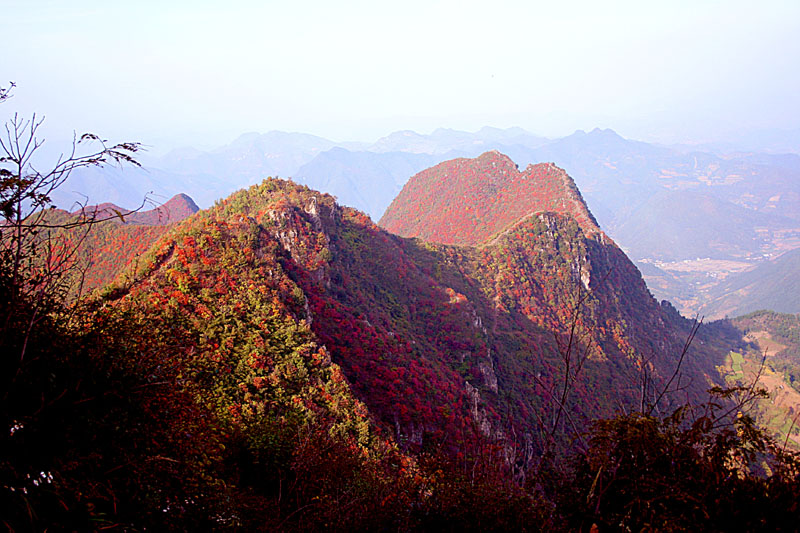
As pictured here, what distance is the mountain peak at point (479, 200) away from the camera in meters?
83.6

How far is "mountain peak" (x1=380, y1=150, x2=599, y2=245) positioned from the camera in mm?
83625

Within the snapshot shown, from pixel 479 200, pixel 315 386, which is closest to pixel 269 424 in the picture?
pixel 315 386

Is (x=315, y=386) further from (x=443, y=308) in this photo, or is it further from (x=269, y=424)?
(x=443, y=308)

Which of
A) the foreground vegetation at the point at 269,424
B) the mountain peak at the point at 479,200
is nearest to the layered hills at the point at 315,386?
the foreground vegetation at the point at 269,424

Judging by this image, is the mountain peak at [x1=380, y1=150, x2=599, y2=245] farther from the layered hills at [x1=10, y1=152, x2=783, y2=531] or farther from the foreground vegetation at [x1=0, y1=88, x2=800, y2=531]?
the foreground vegetation at [x1=0, y1=88, x2=800, y2=531]

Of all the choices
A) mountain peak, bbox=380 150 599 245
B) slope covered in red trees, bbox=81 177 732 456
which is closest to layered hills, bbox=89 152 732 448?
slope covered in red trees, bbox=81 177 732 456

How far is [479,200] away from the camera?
3777 inches

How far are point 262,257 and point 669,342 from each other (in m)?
63.1

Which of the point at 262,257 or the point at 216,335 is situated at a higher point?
the point at 262,257

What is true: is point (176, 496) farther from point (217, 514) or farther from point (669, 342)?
point (669, 342)

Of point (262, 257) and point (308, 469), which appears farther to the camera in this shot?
point (262, 257)

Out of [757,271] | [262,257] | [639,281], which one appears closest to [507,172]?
[639,281]

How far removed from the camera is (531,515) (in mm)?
6914

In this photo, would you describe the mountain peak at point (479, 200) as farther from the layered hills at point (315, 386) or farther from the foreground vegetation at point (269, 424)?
the foreground vegetation at point (269, 424)
